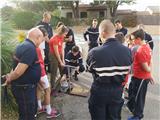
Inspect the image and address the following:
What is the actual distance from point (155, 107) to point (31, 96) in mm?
3232

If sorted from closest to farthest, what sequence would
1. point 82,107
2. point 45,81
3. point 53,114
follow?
1. point 45,81
2. point 53,114
3. point 82,107

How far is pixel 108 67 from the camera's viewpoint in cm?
470

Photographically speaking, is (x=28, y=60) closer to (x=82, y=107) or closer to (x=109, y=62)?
(x=109, y=62)

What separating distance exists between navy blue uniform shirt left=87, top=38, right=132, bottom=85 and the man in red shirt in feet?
3.85

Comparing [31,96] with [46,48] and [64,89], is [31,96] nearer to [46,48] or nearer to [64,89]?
[64,89]

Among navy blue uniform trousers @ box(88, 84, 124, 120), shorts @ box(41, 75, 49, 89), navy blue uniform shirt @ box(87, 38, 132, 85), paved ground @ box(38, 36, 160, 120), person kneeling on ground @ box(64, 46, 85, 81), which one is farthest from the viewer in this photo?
person kneeling on ground @ box(64, 46, 85, 81)

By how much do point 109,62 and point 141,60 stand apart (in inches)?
56.0

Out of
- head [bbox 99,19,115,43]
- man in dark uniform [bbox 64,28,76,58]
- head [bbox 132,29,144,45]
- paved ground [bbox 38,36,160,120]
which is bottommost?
paved ground [bbox 38,36,160,120]

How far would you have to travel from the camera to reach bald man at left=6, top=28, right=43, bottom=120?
496 centimetres

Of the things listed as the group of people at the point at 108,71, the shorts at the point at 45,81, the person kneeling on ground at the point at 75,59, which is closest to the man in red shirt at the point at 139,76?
the group of people at the point at 108,71

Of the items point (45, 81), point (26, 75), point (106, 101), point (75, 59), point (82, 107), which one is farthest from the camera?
point (75, 59)

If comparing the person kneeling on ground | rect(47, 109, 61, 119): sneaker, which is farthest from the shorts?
the person kneeling on ground

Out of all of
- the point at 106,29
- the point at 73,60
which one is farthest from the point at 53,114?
the point at 106,29

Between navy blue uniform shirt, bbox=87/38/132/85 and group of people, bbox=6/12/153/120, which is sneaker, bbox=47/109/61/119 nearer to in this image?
group of people, bbox=6/12/153/120
